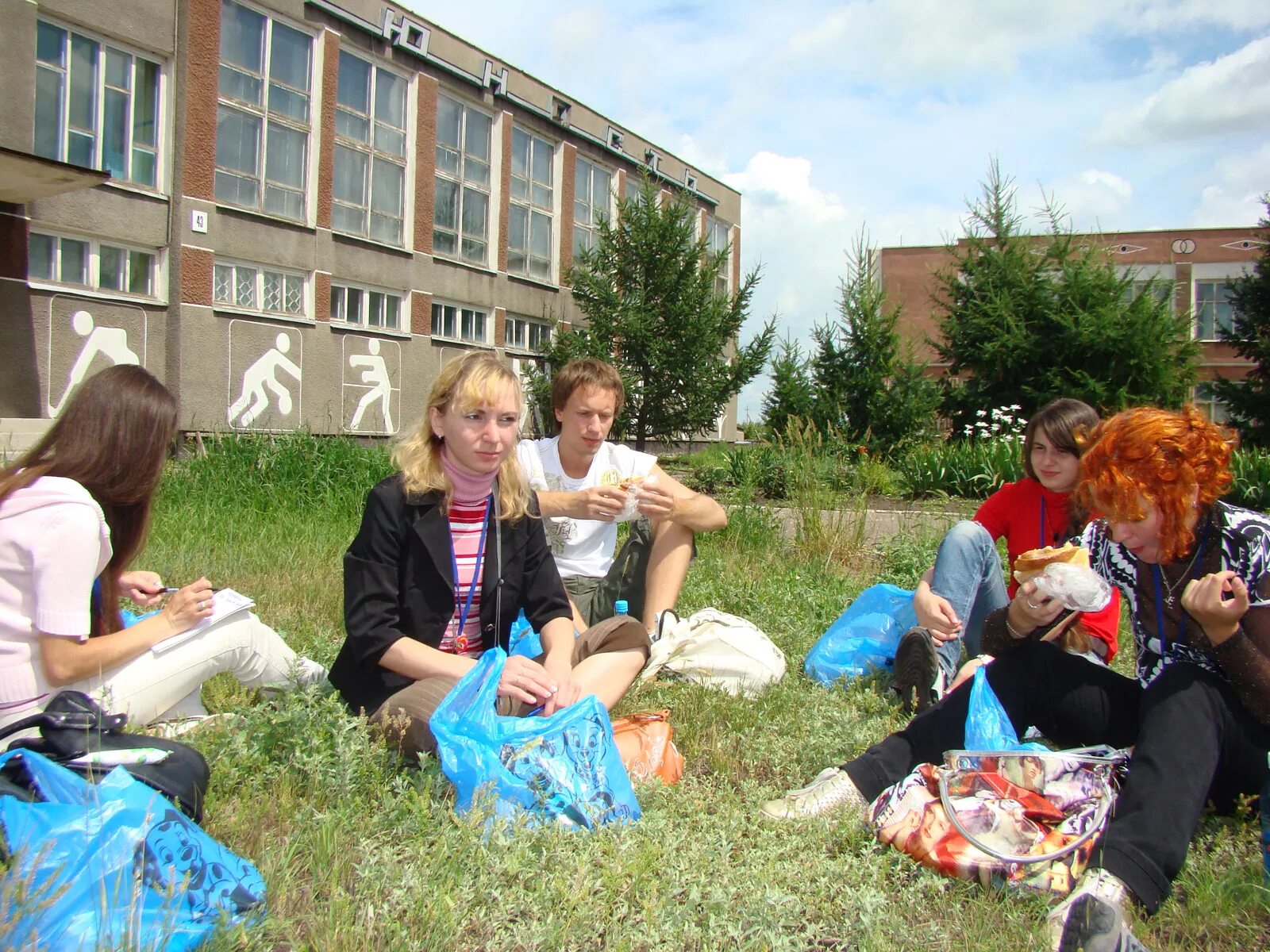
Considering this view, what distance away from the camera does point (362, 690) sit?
2.89 m

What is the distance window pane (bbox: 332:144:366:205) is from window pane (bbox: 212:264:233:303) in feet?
9.90

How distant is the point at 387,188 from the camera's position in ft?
62.1

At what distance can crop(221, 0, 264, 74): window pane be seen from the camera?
15055 mm

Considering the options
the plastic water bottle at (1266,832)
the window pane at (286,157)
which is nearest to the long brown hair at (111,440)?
the plastic water bottle at (1266,832)

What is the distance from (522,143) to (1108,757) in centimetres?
2273

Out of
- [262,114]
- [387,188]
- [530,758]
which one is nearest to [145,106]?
[262,114]

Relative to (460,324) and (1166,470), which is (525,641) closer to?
(1166,470)

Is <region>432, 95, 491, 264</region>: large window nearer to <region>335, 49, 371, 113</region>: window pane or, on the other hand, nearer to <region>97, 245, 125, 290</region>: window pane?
<region>335, 49, 371, 113</region>: window pane

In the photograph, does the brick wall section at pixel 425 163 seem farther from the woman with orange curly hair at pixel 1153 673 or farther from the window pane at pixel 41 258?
the woman with orange curly hair at pixel 1153 673

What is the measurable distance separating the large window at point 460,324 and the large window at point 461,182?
3.95ft

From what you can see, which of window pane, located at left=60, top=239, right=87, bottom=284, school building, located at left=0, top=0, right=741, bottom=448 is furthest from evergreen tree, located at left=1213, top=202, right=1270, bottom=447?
window pane, located at left=60, top=239, right=87, bottom=284

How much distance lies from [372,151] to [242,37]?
334 centimetres

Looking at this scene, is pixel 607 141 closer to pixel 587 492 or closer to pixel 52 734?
pixel 587 492

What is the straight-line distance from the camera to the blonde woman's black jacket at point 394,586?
2.76m
